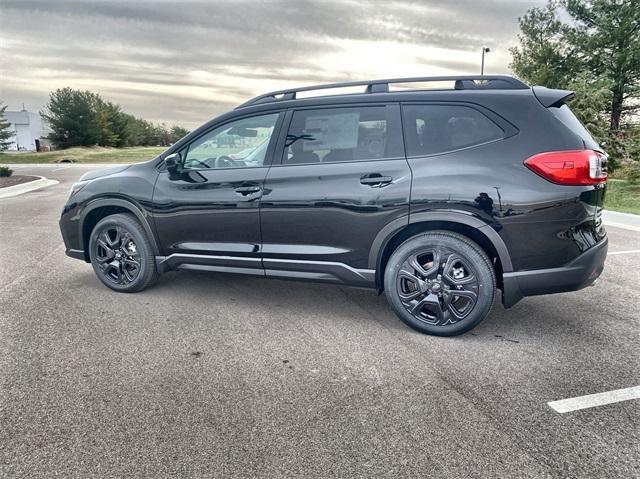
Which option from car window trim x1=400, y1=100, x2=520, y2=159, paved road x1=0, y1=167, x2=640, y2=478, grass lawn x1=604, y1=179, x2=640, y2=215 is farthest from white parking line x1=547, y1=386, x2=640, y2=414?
grass lawn x1=604, y1=179, x2=640, y2=215

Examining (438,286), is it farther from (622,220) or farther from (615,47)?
(615,47)

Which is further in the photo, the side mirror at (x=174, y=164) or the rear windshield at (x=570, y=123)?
the side mirror at (x=174, y=164)

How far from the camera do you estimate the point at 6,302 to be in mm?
4531

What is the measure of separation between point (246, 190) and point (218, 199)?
0.30 metres

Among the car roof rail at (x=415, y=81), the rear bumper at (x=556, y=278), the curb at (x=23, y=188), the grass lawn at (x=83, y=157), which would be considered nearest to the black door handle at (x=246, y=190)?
the car roof rail at (x=415, y=81)

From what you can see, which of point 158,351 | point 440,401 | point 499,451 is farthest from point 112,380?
point 499,451

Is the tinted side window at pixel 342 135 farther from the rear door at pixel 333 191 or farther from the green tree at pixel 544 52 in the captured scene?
the green tree at pixel 544 52

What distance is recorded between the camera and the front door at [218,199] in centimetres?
415

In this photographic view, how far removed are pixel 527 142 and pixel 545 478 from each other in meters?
2.17

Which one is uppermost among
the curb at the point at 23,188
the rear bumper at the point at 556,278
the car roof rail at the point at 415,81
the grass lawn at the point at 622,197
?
the car roof rail at the point at 415,81

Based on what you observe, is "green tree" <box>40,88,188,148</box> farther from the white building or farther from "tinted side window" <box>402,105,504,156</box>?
"tinted side window" <box>402,105,504,156</box>

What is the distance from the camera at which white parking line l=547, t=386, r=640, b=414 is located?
9.05 ft

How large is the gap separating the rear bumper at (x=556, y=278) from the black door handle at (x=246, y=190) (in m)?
2.08

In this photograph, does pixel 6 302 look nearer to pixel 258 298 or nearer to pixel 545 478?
pixel 258 298
